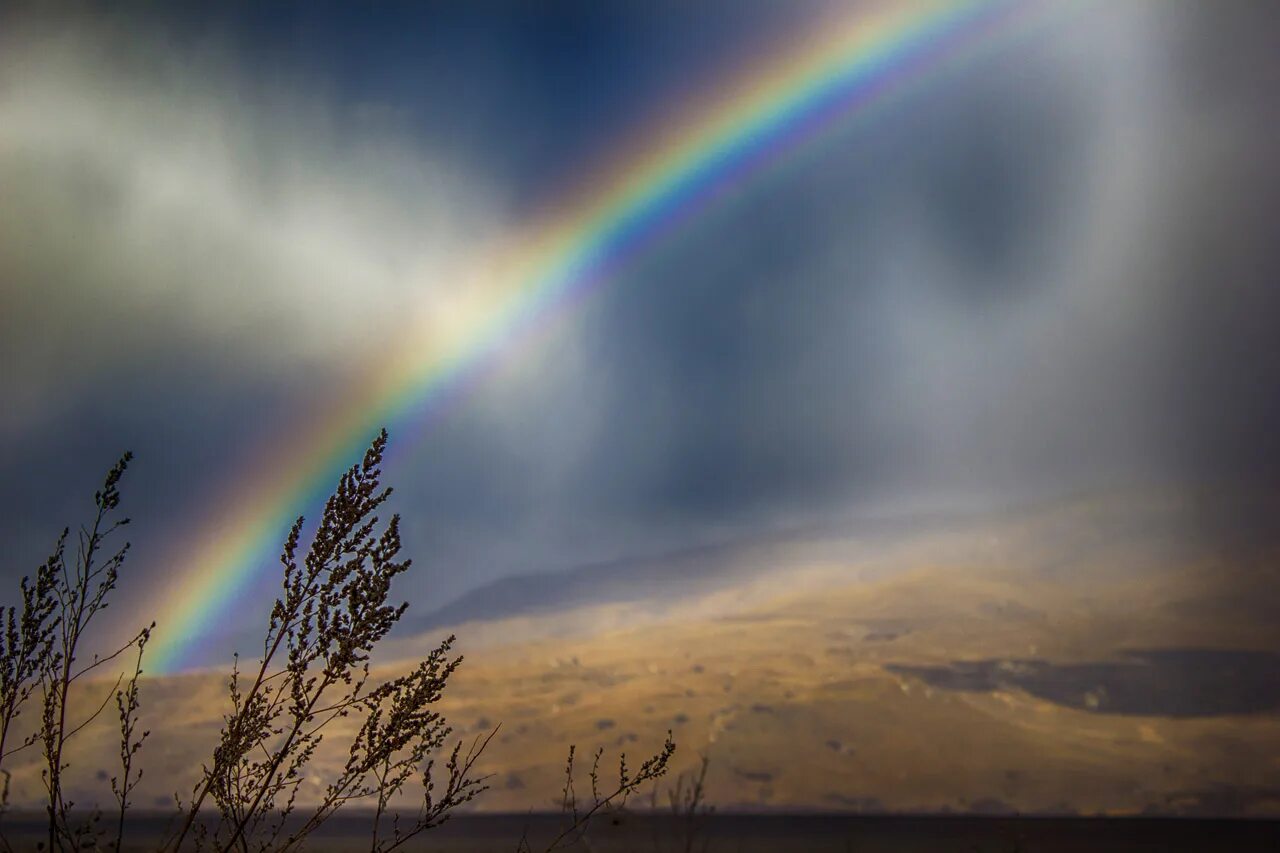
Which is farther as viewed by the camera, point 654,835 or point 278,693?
point 654,835

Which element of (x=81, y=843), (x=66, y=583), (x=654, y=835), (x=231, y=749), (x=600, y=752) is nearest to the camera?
(x=81, y=843)

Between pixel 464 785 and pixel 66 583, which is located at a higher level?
pixel 66 583

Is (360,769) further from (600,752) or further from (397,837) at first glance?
(600,752)

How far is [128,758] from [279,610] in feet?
4.11

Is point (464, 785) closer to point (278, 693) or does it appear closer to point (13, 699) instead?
point (278, 693)

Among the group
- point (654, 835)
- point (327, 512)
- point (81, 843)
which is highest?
point (327, 512)

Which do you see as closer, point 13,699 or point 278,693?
point 13,699

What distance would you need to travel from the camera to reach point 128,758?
20.4 feet

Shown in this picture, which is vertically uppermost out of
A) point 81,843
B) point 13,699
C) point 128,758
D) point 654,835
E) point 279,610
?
point 279,610

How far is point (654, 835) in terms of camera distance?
14648 millimetres

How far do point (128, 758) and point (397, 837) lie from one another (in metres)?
1.88

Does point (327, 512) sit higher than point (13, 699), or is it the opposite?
point (327, 512)

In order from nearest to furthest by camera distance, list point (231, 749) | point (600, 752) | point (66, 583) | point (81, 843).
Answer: point (81, 843)
point (231, 749)
point (66, 583)
point (600, 752)

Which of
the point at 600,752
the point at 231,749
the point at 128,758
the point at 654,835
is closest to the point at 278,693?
the point at 231,749
